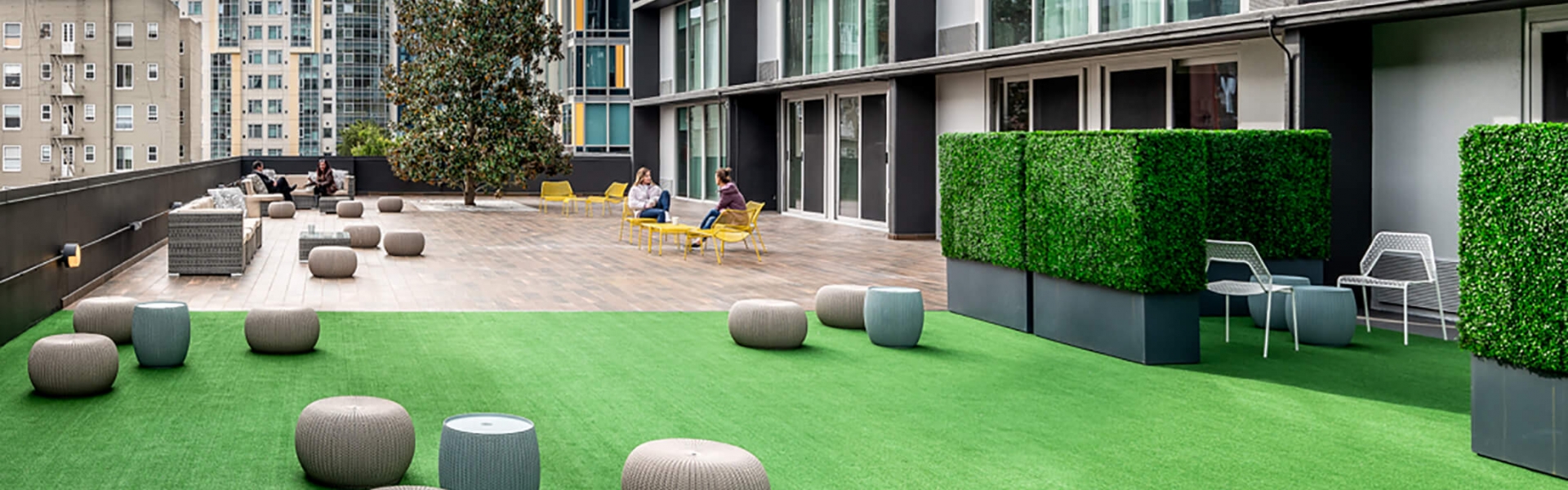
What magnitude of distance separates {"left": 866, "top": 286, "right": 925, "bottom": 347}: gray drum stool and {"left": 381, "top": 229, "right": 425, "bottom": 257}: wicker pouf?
9.17 m

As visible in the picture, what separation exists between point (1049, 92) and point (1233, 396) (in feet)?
35.2

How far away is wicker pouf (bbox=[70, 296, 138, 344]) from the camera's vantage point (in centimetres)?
869

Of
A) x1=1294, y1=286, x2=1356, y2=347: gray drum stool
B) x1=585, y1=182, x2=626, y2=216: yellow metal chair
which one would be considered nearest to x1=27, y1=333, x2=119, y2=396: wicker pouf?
x1=1294, y1=286, x2=1356, y2=347: gray drum stool

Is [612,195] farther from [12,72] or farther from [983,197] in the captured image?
[12,72]

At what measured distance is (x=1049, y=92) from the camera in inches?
699

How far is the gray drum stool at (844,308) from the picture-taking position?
10.2 m

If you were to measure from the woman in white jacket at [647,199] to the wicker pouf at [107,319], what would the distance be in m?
10.9

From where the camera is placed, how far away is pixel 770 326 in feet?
29.7

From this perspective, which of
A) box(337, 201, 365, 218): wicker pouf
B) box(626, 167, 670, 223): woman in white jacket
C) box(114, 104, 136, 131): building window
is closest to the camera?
box(626, 167, 670, 223): woman in white jacket

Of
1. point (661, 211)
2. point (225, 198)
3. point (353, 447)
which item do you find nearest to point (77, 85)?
point (225, 198)

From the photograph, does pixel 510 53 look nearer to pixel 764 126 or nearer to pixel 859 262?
pixel 764 126

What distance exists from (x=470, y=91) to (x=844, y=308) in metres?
22.3

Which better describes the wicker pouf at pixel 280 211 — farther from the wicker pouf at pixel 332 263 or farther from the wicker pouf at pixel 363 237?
the wicker pouf at pixel 332 263

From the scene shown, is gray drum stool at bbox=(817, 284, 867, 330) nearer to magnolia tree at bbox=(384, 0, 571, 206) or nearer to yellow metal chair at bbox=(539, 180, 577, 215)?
yellow metal chair at bbox=(539, 180, 577, 215)
